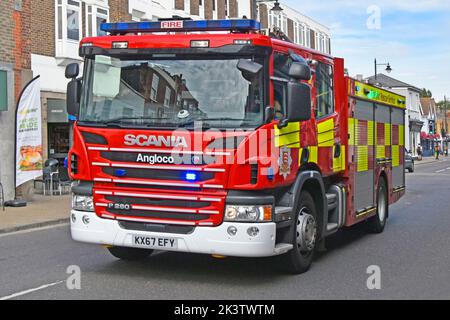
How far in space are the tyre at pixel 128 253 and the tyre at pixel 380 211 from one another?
178 inches

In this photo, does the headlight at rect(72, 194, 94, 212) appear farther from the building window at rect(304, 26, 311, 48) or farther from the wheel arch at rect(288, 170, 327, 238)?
the building window at rect(304, 26, 311, 48)

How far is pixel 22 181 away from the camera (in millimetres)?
16531

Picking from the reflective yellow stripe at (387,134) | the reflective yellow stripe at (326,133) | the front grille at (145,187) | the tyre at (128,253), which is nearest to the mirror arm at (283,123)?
the front grille at (145,187)

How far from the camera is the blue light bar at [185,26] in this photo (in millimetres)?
6852

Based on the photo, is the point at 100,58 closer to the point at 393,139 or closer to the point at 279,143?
the point at 279,143

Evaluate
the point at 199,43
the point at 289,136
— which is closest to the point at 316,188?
the point at 289,136

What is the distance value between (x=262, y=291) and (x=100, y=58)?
10.4ft

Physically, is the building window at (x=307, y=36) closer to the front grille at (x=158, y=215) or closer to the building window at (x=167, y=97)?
the building window at (x=167, y=97)

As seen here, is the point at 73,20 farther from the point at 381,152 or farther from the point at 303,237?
the point at 303,237

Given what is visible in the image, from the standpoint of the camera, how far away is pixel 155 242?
269 inches

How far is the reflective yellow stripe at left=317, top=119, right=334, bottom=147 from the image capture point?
26.4 feet

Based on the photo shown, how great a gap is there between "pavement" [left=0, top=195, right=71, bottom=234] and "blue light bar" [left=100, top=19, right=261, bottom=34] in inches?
238

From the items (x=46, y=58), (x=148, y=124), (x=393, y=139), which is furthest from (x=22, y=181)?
(x=148, y=124)

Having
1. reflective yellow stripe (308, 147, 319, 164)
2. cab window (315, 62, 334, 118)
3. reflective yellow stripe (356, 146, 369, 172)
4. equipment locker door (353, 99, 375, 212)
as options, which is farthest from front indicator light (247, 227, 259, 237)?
reflective yellow stripe (356, 146, 369, 172)
